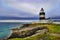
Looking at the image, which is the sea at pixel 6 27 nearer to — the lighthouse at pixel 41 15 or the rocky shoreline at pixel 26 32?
the rocky shoreline at pixel 26 32

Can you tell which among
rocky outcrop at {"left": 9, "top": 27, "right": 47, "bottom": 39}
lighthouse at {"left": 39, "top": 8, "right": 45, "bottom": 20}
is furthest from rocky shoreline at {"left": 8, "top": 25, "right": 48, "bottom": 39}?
lighthouse at {"left": 39, "top": 8, "right": 45, "bottom": 20}

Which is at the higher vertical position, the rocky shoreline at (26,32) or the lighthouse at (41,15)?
the lighthouse at (41,15)

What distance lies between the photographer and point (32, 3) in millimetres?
2047

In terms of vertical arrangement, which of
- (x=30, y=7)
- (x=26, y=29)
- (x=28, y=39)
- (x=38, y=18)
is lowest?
(x=28, y=39)

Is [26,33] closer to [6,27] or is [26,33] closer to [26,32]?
[26,32]

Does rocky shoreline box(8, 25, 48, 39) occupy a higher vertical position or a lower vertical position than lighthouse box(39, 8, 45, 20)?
lower

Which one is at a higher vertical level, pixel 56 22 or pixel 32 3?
pixel 32 3

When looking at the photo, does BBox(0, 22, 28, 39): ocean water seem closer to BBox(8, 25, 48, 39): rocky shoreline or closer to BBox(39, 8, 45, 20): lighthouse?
BBox(8, 25, 48, 39): rocky shoreline

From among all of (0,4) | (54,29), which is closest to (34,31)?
(54,29)

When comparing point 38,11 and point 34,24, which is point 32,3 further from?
point 34,24

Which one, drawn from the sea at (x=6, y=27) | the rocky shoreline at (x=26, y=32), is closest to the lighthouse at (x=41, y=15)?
the rocky shoreline at (x=26, y=32)

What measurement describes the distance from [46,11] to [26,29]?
35cm

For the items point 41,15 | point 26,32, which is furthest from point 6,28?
point 41,15

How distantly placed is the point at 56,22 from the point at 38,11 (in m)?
0.27
